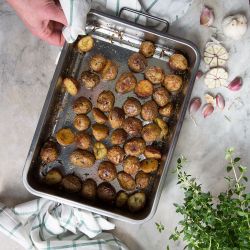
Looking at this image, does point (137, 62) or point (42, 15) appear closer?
point (42, 15)

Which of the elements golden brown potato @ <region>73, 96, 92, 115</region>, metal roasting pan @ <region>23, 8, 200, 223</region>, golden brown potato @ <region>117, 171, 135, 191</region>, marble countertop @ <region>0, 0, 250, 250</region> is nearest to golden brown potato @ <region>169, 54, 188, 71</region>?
metal roasting pan @ <region>23, 8, 200, 223</region>

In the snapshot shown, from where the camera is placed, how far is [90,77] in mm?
1692

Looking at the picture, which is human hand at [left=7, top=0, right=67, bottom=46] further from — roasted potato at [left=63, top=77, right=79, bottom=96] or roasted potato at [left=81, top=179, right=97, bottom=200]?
roasted potato at [left=81, top=179, right=97, bottom=200]

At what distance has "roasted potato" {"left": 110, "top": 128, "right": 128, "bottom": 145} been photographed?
66.9 inches

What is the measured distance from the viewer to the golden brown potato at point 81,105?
1.69 m

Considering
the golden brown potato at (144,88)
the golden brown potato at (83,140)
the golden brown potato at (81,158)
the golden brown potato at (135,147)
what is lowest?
the golden brown potato at (81,158)

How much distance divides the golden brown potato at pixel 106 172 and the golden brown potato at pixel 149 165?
0.11 m

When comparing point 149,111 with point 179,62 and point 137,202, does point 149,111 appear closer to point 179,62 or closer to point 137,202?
point 179,62

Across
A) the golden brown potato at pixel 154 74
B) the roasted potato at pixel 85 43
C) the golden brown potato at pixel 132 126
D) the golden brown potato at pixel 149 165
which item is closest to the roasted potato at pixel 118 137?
the golden brown potato at pixel 132 126

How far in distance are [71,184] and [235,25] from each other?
90 centimetres

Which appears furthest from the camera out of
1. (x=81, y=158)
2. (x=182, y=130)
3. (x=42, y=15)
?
(x=182, y=130)

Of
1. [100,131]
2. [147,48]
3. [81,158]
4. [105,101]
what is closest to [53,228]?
[81,158]

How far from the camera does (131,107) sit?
66.6 inches

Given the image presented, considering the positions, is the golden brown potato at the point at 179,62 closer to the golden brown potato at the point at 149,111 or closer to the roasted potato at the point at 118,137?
the golden brown potato at the point at 149,111
